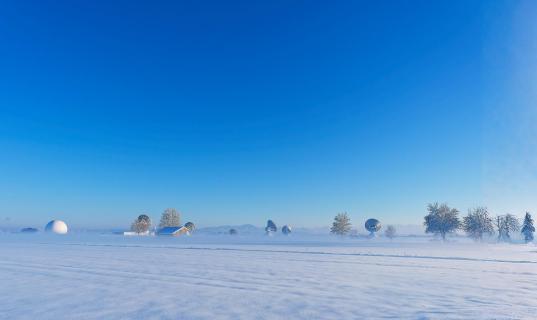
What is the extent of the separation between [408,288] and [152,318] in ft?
30.4

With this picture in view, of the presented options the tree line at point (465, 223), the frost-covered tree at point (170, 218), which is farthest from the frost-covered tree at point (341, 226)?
the frost-covered tree at point (170, 218)

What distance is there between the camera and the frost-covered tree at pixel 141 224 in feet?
397

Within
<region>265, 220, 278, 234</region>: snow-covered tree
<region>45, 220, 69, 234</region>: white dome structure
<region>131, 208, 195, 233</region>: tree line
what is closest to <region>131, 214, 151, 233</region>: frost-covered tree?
<region>131, 208, 195, 233</region>: tree line

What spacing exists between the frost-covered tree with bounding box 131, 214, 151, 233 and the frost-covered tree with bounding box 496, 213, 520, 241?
118 meters

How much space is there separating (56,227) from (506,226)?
514ft

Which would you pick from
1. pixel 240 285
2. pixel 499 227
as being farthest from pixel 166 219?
pixel 240 285

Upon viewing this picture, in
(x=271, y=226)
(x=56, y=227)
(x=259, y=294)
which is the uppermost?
(x=259, y=294)

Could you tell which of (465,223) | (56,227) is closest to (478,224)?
(465,223)

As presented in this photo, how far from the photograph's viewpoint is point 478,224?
81.6 m

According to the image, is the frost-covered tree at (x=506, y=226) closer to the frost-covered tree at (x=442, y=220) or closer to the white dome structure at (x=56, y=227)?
the frost-covered tree at (x=442, y=220)

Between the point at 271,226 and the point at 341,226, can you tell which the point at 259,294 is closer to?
the point at 341,226

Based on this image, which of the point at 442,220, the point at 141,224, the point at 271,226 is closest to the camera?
the point at 442,220

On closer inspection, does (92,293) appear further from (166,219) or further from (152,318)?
(166,219)

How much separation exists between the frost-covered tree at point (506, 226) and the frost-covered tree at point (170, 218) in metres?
109
